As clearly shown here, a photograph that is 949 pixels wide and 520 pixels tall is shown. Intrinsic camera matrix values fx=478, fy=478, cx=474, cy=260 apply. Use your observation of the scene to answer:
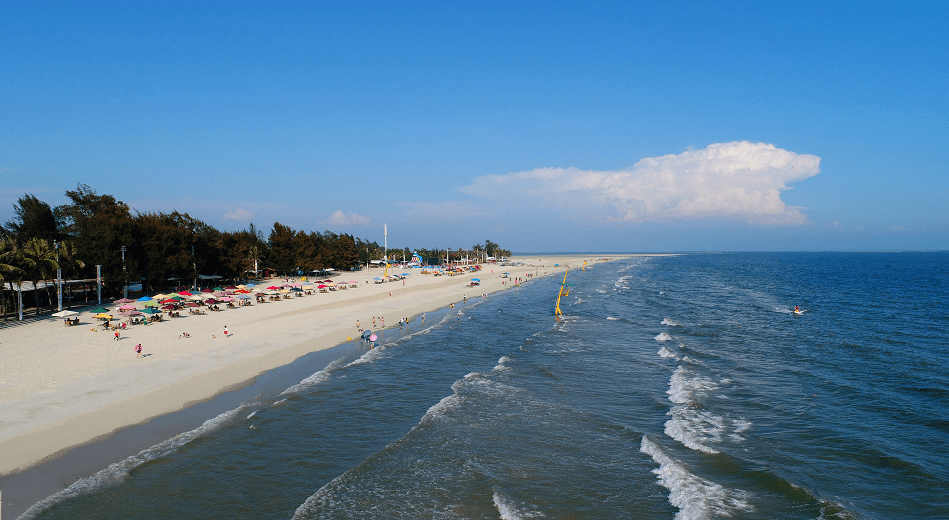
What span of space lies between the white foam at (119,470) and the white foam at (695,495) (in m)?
14.5

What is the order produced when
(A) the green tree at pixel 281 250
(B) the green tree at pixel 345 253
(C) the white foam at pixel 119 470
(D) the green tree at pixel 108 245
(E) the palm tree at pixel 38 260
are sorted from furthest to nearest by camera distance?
(B) the green tree at pixel 345 253 < (A) the green tree at pixel 281 250 < (D) the green tree at pixel 108 245 < (E) the palm tree at pixel 38 260 < (C) the white foam at pixel 119 470

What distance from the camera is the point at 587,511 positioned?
467 inches

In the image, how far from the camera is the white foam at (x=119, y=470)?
452 inches

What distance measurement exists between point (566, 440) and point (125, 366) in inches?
823

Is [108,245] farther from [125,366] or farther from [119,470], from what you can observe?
[119,470]

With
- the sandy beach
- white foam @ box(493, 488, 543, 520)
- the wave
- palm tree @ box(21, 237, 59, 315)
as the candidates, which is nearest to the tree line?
palm tree @ box(21, 237, 59, 315)

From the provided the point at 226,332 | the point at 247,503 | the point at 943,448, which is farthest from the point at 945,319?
the point at 226,332

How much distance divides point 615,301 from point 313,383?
4341 centimetres

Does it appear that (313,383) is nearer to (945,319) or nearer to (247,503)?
(247,503)

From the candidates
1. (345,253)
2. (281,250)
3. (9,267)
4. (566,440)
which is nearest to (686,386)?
(566,440)

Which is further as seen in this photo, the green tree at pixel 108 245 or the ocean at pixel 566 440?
the green tree at pixel 108 245

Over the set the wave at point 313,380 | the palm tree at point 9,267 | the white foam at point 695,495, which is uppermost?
the palm tree at point 9,267

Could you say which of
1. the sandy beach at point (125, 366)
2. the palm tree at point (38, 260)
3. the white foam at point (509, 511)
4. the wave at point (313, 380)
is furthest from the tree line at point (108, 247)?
the white foam at point (509, 511)

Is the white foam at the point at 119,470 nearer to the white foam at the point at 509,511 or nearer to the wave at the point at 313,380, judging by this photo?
the wave at the point at 313,380
